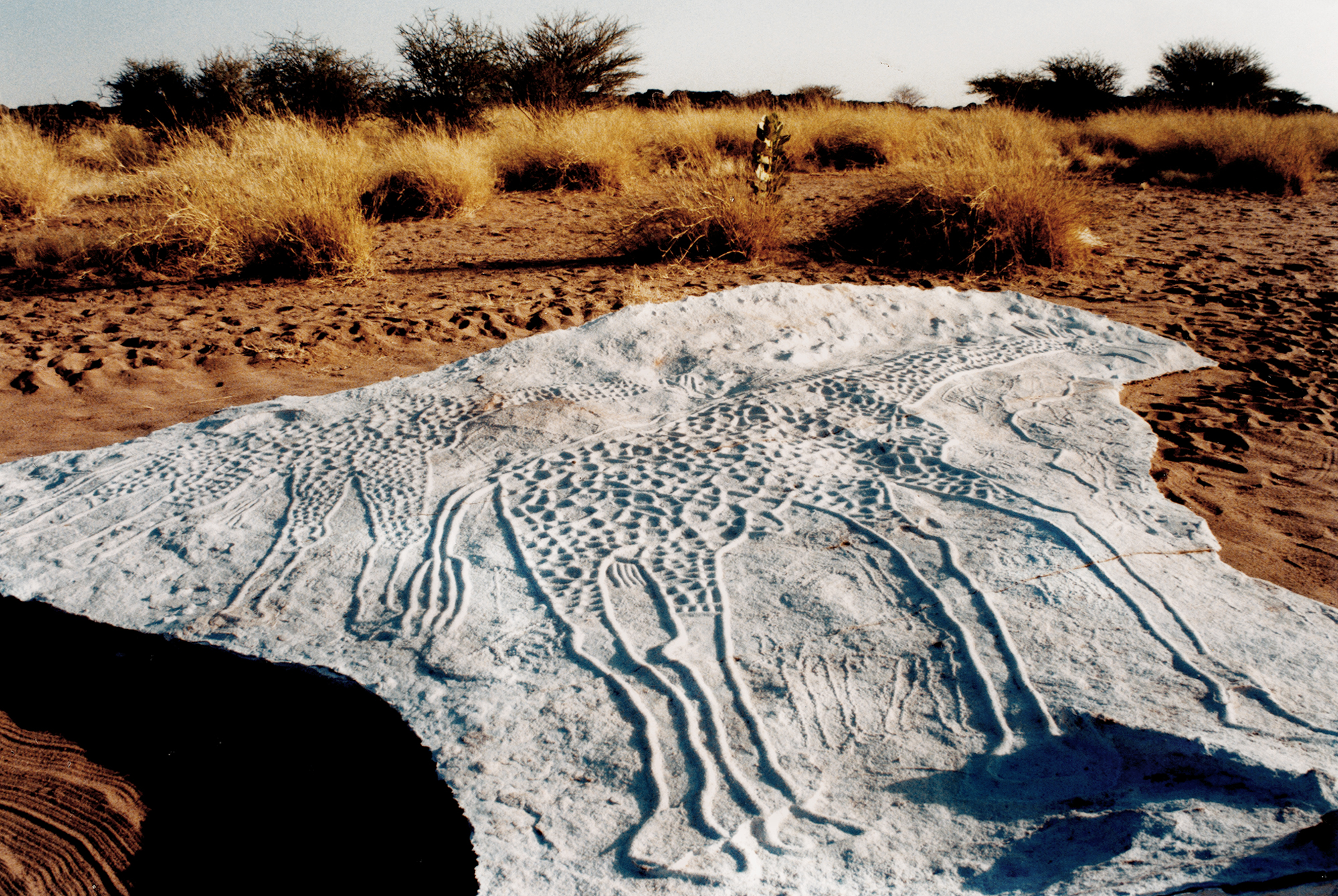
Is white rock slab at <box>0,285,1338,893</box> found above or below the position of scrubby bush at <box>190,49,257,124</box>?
below

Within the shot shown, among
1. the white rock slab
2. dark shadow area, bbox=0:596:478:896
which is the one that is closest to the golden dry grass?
the white rock slab

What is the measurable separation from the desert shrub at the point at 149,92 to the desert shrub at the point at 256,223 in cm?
1092

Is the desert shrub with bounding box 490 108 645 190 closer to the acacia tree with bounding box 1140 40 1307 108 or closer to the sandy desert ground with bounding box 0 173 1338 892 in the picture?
the sandy desert ground with bounding box 0 173 1338 892

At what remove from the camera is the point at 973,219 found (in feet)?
17.6

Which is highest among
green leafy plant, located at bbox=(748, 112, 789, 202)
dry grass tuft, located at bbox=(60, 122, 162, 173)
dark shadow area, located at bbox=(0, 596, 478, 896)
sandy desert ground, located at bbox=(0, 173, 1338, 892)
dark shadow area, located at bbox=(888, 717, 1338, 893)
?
dry grass tuft, located at bbox=(60, 122, 162, 173)

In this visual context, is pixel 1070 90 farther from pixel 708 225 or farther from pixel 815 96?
pixel 708 225

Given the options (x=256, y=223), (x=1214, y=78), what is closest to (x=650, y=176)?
(x=256, y=223)

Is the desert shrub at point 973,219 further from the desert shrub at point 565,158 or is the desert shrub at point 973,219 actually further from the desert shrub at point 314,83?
the desert shrub at point 314,83

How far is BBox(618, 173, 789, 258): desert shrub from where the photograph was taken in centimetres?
546

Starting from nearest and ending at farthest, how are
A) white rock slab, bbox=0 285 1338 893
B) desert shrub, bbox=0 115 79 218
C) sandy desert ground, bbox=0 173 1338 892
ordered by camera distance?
white rock slab, bbox=0 285 1338 893 < sandy desert ground, bbox=0 173 1338 892 < desert shrub, bbox=0 115 79 218

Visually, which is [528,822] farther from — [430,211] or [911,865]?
[430,211]

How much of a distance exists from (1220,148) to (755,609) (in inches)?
428

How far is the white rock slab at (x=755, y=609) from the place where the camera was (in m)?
1.34

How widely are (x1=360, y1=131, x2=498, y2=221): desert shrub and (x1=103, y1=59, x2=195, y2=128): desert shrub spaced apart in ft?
32.1
